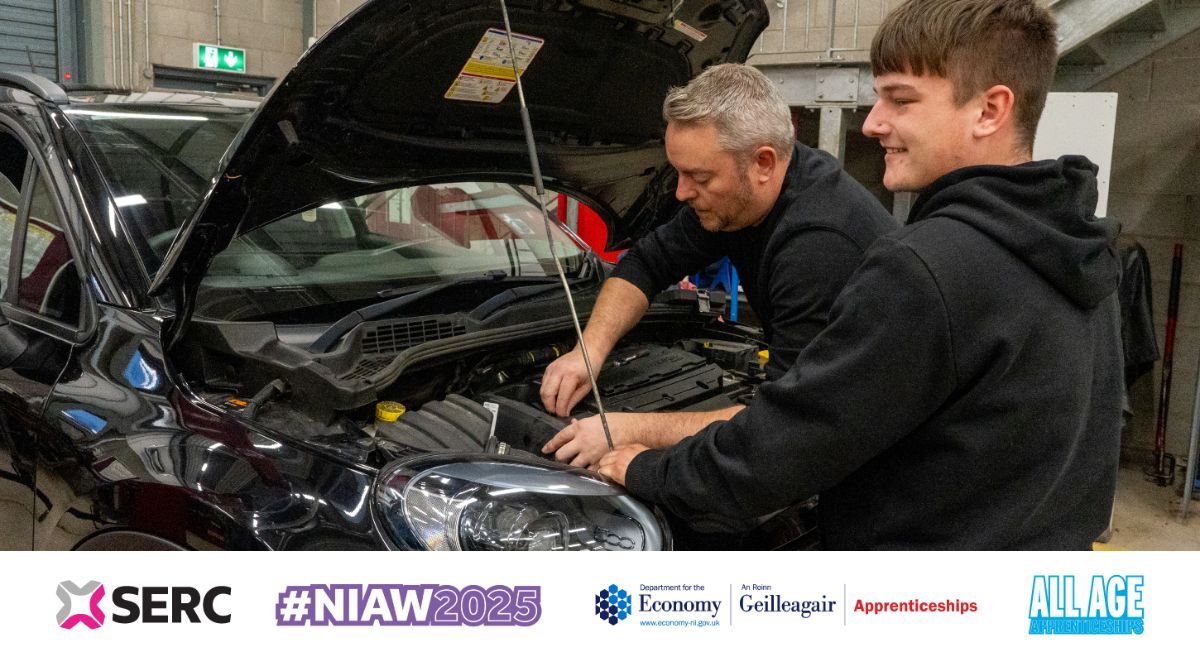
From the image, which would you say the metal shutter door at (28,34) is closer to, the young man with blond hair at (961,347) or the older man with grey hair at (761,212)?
the older man with grey hair at (761,212)

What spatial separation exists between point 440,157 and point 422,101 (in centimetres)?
21

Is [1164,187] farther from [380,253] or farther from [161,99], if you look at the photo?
[161,99]

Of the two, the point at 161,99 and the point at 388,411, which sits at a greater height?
the point at 161,99

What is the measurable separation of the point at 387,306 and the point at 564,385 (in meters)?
0.43

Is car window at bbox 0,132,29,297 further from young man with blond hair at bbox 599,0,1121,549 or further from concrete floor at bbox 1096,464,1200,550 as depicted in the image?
concrete floor at bbox 1096,464,1200,550

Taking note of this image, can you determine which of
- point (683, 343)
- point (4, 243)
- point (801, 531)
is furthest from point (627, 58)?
point (4, 243)

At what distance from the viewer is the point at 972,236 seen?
958mm

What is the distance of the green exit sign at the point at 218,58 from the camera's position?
18.9 feet

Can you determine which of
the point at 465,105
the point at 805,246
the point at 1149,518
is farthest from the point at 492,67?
the point at 1149,518

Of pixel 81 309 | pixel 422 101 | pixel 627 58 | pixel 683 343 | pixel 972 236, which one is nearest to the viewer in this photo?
pixel 972 236

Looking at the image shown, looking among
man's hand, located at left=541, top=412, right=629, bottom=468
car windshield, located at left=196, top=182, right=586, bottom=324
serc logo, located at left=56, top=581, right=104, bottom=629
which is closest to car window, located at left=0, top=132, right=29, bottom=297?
car windshield, located at left=196, top=182, right=586, bottom=324

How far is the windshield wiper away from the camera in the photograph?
63.6 inches

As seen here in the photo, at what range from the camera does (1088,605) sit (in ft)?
4.10

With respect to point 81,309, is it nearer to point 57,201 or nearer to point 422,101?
point 57,201
